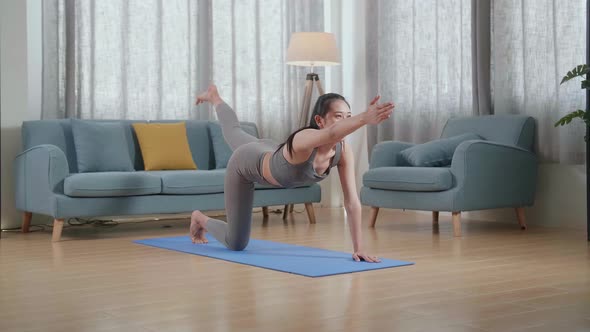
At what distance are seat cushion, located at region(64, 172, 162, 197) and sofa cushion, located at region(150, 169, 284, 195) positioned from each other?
6 centimetres

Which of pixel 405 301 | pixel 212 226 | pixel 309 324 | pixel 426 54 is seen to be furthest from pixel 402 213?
pixel 309 324

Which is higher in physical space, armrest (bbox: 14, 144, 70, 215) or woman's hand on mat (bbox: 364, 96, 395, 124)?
woman's hand on mat (bbox: 364, 96, 395, 124)

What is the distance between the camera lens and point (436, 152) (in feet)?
17.5

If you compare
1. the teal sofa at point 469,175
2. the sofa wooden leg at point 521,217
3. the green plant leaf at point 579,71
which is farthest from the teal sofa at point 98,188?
the green plant leaf at point 579,71

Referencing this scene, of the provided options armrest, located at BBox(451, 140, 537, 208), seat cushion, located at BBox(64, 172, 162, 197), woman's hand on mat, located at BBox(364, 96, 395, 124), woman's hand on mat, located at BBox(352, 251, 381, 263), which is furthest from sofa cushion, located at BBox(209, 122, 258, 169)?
woman's hand on mat, located at BBox(364, 96, 395, 124)

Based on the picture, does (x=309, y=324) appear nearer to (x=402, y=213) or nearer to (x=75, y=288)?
(x=75, y=288)

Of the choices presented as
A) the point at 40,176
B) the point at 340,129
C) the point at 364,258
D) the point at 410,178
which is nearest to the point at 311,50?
the point at 410,178

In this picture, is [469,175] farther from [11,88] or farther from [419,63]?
[11,88]

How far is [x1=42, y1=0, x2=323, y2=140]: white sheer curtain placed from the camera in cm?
591

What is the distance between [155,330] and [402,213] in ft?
14.8

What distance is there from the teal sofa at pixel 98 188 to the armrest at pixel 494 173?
1.30 metres

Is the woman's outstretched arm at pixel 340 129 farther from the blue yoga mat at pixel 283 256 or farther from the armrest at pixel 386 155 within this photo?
the armrest at pixel 386 155

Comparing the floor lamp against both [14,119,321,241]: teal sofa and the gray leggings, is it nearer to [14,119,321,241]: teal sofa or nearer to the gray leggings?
[14,119,321,241]: teal sofa

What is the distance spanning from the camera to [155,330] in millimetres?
2352
